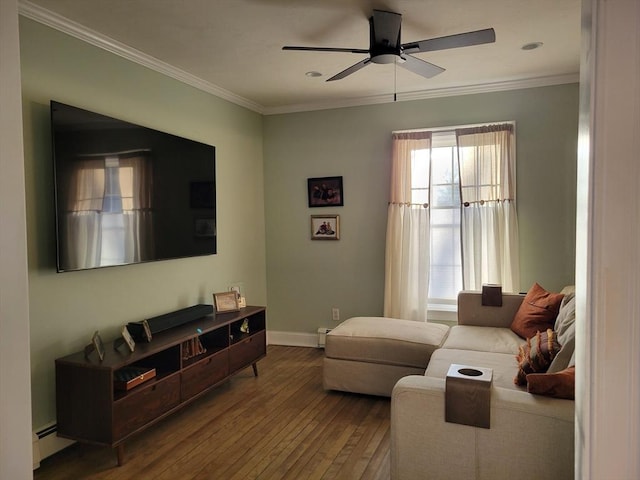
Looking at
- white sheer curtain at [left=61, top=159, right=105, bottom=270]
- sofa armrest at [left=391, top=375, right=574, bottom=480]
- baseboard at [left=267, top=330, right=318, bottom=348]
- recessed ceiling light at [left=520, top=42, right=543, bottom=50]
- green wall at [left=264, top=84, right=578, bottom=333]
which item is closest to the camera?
sofa armrest at [left=391, top=375, right=574, bottom=480]

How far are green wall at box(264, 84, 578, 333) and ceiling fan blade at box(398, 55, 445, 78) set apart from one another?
1.52 meters

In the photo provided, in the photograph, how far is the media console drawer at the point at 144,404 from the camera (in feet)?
8.46

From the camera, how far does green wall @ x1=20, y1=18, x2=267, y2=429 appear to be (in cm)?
264

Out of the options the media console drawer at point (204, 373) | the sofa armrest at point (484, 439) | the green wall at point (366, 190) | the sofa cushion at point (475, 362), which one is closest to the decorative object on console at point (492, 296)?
the green wall at point (366, 190)

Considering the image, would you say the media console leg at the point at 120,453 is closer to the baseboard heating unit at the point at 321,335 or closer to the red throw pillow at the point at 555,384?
the red throw pillow at the point at 555,384

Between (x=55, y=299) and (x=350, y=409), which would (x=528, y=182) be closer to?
(x=350, y=409)

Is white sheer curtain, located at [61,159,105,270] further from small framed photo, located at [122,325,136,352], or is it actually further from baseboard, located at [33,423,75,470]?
baseboard, located at [33,423,75,470]

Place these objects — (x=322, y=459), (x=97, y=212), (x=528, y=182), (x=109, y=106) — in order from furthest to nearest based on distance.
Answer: (x=528, y=182) → (x=109, y=106) → (x=97, y=212) → (x=322, y=459)

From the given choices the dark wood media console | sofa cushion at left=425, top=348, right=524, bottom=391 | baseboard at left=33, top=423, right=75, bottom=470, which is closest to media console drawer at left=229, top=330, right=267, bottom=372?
the dark wood media console

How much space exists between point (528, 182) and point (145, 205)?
3311 millimetres

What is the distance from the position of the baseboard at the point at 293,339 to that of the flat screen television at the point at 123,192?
167 centimetres

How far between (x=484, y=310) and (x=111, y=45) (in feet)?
11.4

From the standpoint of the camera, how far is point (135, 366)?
120 inches


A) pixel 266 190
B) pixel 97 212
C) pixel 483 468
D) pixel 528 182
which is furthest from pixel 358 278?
pixel 483 468
